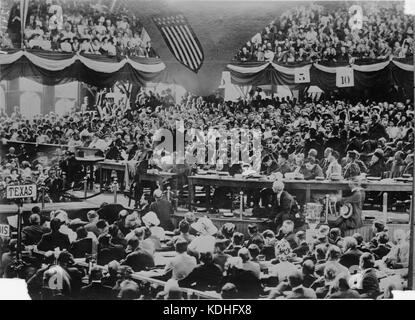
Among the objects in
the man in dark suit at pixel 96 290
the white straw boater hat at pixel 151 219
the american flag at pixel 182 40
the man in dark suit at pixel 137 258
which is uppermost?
the american flag at pixel 182 40

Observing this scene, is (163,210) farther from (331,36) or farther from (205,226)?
(331,36)

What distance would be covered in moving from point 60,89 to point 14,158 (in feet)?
2.58

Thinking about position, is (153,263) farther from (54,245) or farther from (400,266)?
(400,266)

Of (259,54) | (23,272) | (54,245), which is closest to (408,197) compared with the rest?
(259,54)

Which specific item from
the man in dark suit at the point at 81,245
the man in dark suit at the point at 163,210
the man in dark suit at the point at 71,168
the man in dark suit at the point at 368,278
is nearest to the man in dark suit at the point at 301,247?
the man in dark suit at the point at 368,278

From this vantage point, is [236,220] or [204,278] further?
[236,220]

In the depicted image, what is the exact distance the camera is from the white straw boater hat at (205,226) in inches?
214

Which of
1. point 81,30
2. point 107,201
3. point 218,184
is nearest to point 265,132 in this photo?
point 218,184

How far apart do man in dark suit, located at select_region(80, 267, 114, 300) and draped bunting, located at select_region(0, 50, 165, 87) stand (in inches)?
70.2

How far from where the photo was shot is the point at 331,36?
5496mm

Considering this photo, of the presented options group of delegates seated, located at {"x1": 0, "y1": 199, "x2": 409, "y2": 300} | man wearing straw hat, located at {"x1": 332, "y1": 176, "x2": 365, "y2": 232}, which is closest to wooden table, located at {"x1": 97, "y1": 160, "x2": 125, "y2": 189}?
group of delegates seated, located at {"x1": 0, "y1": 199, "x2": 409, "y2": 300}

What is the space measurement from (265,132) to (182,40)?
1.18 m

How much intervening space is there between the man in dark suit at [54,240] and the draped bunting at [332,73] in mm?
2239

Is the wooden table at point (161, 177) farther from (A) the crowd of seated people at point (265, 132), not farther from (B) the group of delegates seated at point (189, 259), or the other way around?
(B) the group of delegates seated at point (189, 259)
